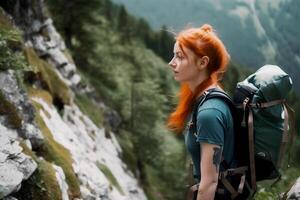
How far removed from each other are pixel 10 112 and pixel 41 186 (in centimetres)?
265

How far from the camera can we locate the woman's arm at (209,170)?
507cm

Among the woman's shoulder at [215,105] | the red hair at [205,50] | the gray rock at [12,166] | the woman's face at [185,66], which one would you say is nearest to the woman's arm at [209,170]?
the woman's shoulder at [215,105]

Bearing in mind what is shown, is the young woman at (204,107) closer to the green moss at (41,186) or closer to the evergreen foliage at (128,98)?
the green moss at (41,186)

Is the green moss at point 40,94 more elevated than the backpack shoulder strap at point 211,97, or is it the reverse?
the backpack shoulder strap at point 211,97

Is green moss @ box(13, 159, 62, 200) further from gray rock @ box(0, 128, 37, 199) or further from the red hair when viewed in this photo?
the red hair

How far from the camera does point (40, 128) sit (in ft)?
51.9

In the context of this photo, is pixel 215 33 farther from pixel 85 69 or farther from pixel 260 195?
pixel 85 69

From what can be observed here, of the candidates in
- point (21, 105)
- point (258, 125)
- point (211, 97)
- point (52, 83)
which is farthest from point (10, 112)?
point (52, 83)

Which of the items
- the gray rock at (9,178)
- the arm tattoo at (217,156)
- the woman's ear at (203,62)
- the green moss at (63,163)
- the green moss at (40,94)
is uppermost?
the woman's ear at (203,62)

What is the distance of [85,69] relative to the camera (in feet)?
141

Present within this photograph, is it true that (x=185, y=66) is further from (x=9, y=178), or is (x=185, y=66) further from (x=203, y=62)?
(x=9, y=178)

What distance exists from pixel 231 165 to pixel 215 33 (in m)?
1.47

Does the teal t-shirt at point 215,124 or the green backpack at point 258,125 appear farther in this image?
the green backpack at point 258,125

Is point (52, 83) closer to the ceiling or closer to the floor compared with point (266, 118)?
closer to the floor
